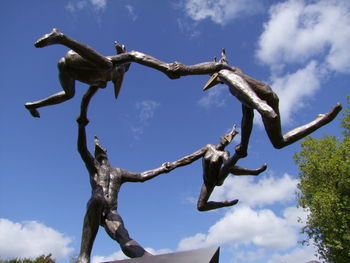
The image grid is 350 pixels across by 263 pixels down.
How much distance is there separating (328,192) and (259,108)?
14.5 meters

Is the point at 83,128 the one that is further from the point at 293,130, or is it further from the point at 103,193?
the point at 293,130

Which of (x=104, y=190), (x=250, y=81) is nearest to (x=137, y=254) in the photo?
(x=104, y=190)

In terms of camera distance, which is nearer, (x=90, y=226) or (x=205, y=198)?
→ (x=90, y=226)

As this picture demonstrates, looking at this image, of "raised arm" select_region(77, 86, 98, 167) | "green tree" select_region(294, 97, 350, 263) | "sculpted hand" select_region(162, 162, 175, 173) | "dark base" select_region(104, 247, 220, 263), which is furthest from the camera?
"green tree" select_region(294, 97, 350, 263)

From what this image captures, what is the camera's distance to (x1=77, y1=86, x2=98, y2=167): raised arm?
576 centimetres

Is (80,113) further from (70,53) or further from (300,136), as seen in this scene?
(300,136)

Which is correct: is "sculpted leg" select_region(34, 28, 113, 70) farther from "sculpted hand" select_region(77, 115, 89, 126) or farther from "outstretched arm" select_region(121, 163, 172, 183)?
"outstretched arm" select_region(121, 163, 172, 183)

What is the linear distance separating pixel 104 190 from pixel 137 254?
136cm

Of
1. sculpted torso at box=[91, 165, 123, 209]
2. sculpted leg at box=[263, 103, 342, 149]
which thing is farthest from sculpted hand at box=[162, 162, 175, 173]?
sculpted leg at box=[263, 103, 342, 149]

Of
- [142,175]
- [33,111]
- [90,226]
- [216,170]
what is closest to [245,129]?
[216,170]

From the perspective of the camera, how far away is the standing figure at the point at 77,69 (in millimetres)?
4406

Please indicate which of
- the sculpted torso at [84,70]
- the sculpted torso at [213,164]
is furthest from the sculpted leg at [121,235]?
the sculpted torso at [84,70]

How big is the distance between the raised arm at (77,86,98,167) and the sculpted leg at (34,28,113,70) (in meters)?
0.97

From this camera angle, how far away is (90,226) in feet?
16.5
